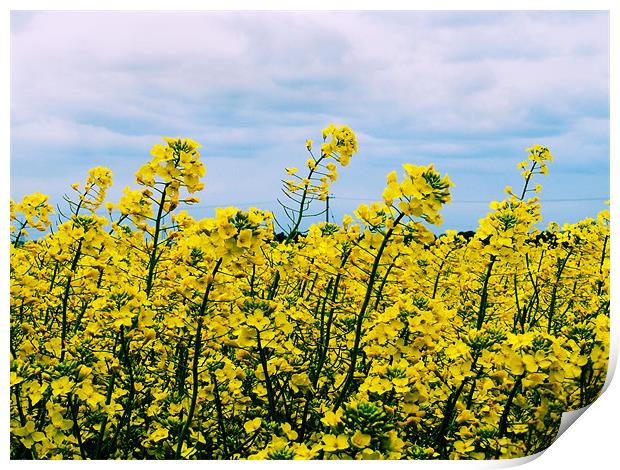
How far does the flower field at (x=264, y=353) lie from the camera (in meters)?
1.72

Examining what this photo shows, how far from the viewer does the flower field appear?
1.72 meters

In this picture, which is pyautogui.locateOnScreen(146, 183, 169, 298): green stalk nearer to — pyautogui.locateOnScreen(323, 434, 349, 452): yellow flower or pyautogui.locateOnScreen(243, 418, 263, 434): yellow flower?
pyautogui.locateOnScreen(243, 418, 263, 434): yellow flower

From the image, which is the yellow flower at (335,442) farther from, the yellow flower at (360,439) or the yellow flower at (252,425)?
the yellow flower at (252,425)

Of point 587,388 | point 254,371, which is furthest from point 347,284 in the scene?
point 587,388

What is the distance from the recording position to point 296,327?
215 cm

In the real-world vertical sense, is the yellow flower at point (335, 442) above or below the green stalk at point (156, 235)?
below

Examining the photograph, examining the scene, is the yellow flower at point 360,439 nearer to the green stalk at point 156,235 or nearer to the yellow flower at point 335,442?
the yellow flower at point 335,442

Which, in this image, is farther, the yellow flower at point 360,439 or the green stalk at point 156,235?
the green stalk at point 156,235

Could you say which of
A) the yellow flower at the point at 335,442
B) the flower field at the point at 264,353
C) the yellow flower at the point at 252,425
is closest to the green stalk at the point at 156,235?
the flower field at the point at 264,353

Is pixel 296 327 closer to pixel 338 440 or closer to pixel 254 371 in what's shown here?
pixel 254 371

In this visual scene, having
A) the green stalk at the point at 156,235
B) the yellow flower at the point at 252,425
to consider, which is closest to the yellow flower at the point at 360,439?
the yellow flower at the point at 252,425

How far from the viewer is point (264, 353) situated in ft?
5.91

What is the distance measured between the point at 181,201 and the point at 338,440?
827mm

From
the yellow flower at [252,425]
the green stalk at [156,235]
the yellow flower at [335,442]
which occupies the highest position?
the green stalk at [156,235]
